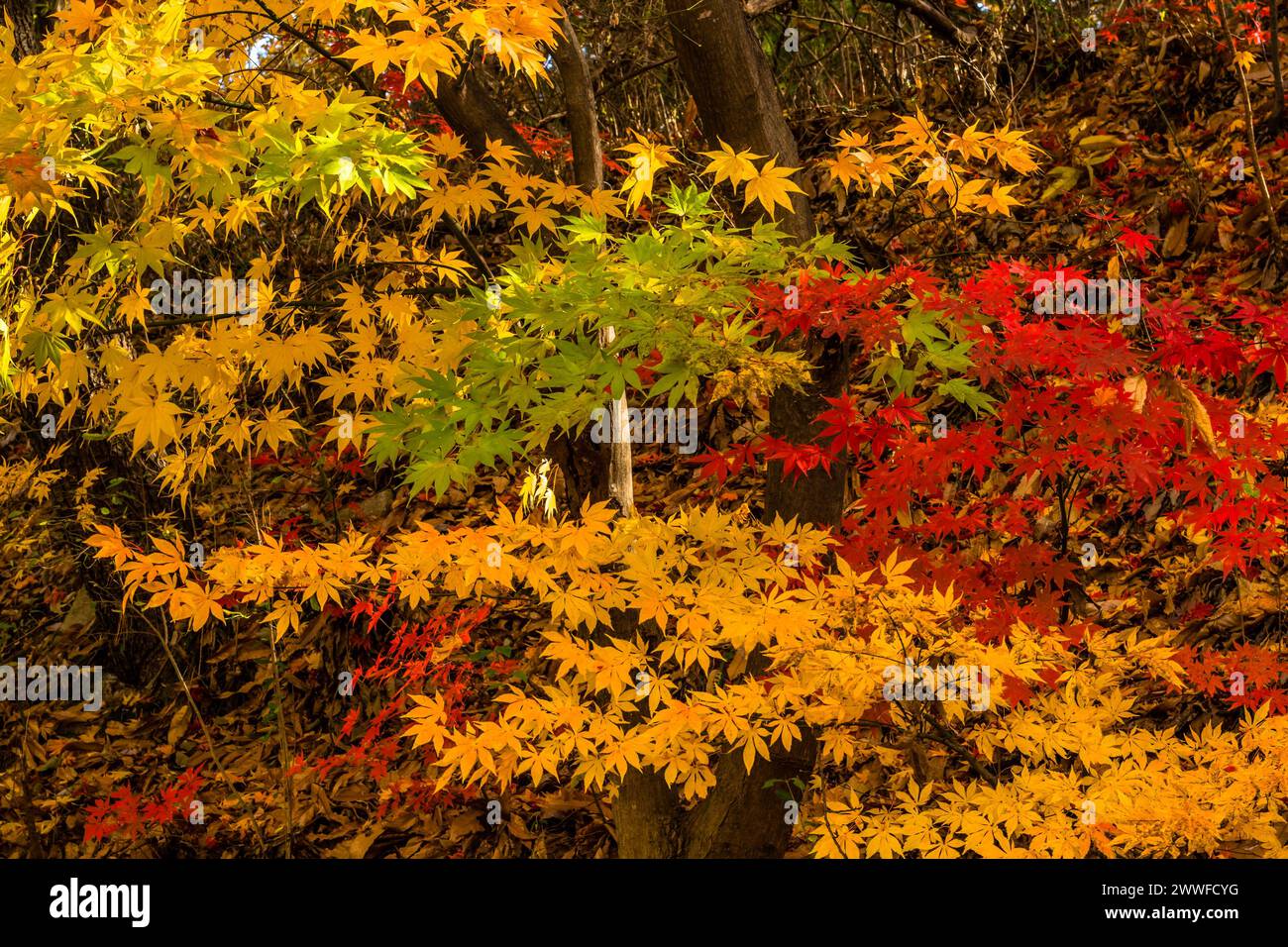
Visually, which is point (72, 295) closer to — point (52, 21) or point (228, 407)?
point (228, 407)

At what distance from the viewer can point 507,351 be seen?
2.71 metres

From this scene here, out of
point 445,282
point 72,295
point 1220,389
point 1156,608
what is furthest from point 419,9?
point 1220,389

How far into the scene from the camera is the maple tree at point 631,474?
8.69 ft
